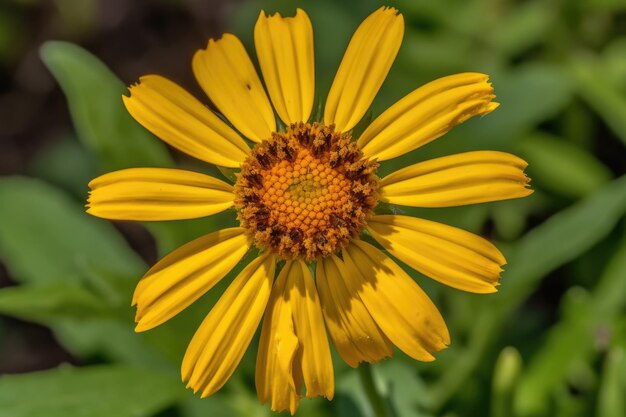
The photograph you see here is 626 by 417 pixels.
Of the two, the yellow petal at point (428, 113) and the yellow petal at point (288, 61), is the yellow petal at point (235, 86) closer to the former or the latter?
the yellow petal at point (288, 61)

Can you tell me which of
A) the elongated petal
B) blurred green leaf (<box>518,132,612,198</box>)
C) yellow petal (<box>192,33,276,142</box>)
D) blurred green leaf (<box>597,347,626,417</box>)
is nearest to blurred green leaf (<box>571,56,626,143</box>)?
blurred green leaf (<box>518,132,612,198</box>)

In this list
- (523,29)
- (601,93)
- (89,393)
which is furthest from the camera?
(523,29)

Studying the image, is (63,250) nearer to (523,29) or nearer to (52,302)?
(52,302)

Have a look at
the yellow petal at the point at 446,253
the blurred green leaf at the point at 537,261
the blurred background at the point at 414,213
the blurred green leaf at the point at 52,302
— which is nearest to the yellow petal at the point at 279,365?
the yellow petal at the point at 446,253

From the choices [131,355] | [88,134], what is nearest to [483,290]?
[88,134]

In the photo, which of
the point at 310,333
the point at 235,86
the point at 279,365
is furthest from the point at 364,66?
the point at 279,365

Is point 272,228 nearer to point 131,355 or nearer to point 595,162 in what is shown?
point 131,355
